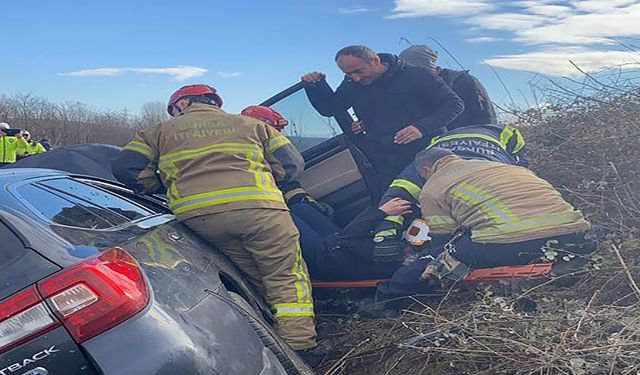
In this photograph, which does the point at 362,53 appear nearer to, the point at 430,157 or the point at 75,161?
the point at 430,157

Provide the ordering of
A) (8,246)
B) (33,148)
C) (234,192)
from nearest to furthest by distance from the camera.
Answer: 1. (8,246)
2. (234,192)
3. (33,148)

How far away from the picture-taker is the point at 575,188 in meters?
5.07

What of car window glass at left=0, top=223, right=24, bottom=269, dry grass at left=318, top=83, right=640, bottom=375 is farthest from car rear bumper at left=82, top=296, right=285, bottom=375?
dry grass at left=318, top=83, right=640, bottom=375

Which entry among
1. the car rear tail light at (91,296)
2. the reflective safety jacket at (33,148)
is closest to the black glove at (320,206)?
the car rear tail light at (91,296)

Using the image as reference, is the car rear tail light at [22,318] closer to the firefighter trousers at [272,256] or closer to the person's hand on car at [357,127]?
the firefighter trousers at [272,256]

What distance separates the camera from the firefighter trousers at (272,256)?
10.6 ft

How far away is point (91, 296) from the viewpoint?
5.55 feet

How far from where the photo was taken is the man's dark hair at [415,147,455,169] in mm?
3977

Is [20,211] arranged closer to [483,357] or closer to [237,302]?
[237,302]

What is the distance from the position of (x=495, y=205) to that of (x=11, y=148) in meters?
10.7

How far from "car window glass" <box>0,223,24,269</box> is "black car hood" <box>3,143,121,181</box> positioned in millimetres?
3639

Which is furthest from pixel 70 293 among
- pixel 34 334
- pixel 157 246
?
pixel 157 246

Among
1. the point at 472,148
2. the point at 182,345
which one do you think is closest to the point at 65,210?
the point at 182,345

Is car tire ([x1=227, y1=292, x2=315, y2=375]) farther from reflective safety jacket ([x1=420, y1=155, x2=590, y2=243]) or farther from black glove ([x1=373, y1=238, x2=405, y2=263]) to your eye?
reflective safety jacket ([x1=420, y1=155, x2=590, y2=243])
